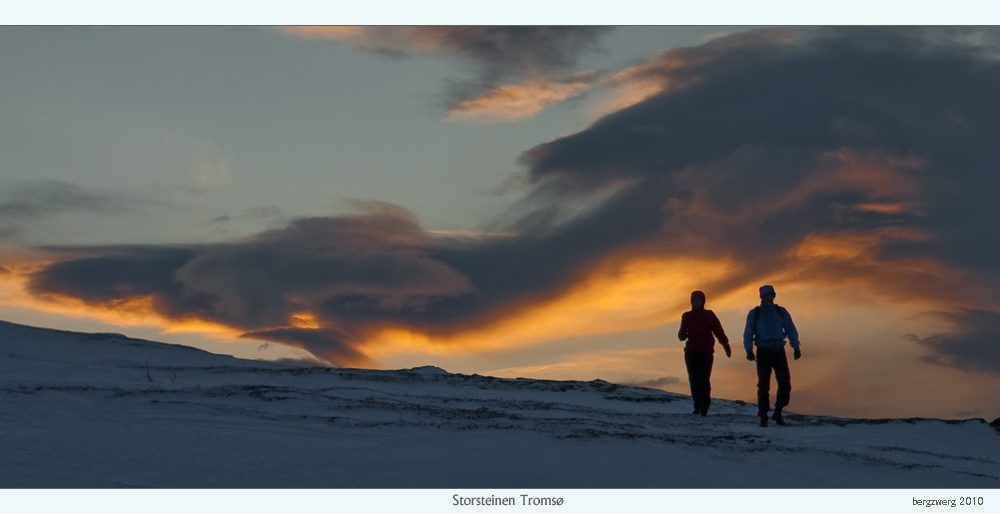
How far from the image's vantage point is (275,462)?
674 centimetres

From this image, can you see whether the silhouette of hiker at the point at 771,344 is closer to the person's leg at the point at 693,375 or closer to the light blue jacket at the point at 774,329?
the light blue jacket at the point at 774,329

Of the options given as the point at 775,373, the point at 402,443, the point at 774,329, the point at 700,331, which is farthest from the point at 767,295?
the point at 402,443

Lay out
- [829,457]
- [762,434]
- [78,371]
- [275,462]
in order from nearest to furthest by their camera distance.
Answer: [275,462]
[829,457]
[762,434]
[78,371]

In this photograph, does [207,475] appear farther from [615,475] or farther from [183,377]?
[183,377]

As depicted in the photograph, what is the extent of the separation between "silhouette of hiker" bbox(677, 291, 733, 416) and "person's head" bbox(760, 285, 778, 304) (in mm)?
1352

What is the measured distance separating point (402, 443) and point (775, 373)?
6.14 m

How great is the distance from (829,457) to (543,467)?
9.18 ft

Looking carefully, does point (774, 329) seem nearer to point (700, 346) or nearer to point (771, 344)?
point (771, 344)

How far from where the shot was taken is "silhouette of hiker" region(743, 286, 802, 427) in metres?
11.7

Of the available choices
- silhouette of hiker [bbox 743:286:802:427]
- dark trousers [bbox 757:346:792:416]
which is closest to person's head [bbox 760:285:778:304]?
silhouette of hiker [bbox 743:286:802:427]

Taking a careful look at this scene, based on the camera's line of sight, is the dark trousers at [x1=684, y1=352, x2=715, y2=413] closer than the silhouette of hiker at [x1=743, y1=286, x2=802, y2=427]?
No

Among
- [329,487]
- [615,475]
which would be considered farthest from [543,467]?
[329,487]

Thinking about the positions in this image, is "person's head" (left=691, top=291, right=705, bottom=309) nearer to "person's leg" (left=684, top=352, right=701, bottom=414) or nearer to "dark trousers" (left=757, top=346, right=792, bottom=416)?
"person's leg" (left=684, top=352, right=701, bottom=414)

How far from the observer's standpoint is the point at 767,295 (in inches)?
464
